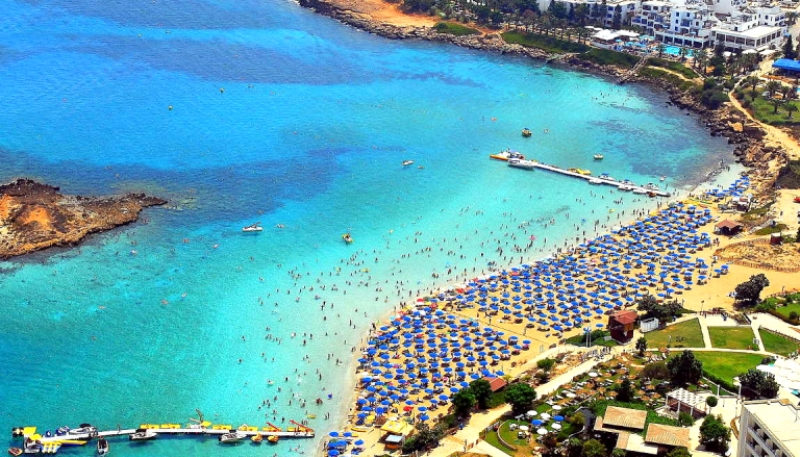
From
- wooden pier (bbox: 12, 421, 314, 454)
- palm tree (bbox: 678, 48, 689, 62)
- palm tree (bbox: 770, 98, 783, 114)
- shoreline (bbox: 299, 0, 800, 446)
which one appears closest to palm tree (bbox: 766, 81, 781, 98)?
palm tree (bbox: 770, 98, 783, 114)

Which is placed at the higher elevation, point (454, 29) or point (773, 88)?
point (454, 29)

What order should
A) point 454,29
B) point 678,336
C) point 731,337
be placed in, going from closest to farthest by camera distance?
1. point 731,337
2. point 678,336
3. point 454,29

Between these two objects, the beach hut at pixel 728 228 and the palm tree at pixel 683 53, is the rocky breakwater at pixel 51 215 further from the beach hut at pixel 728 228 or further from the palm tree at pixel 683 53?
the palm tree at pixel 683 53

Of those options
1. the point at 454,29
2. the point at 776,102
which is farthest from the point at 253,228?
the point at 454,29

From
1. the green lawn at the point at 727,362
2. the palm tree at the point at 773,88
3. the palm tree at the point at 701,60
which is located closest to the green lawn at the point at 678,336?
the green lawn at the point at 727,362

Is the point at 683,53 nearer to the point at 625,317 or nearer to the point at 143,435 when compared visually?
the point at 625,317
